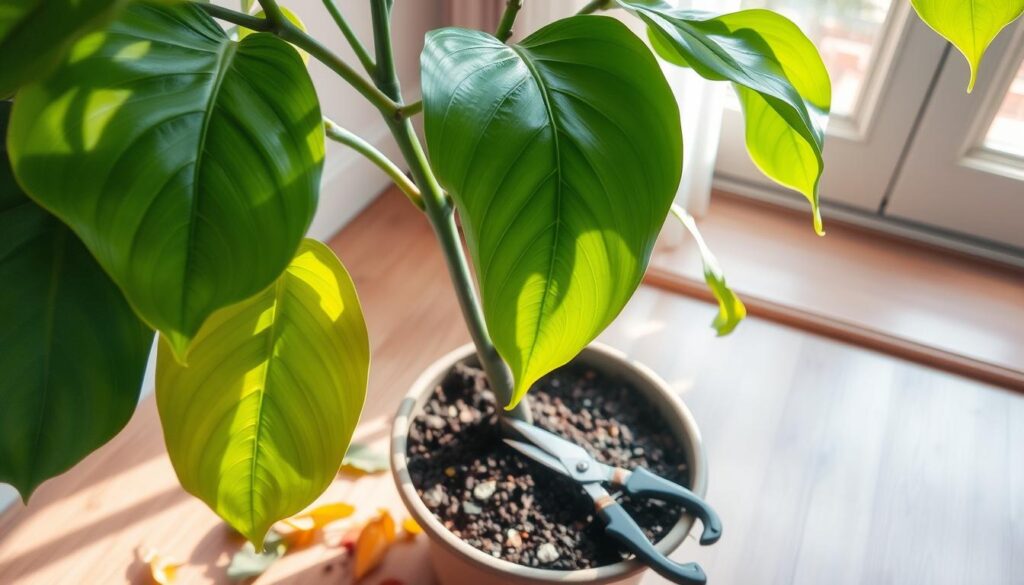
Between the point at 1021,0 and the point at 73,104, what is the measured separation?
23.1 inches

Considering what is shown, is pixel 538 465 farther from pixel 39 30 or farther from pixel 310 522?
pixel 39 30

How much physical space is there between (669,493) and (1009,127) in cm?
102

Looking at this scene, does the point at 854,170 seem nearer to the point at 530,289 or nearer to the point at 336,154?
the point at 336,154

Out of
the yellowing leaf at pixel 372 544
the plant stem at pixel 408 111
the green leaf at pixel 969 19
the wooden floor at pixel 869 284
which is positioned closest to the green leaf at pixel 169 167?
the plant stem at pixel 408 111

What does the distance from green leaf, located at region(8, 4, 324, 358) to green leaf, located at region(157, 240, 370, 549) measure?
0.69 ft

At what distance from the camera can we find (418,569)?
1.06 metres

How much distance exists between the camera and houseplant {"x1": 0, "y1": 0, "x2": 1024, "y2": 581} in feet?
1.43

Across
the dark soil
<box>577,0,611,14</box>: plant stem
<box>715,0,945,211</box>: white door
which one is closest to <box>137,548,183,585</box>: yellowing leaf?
the dark soil

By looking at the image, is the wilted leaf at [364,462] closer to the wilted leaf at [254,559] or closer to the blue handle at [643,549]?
the wilted leaf at [254,559]

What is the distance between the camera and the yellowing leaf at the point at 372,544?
3.43ft

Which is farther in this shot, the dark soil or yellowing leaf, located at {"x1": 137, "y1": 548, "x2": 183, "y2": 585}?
yellowing leaf, located at {"x1": 137, "y1": 548, "x2": 183, "y2": 585}

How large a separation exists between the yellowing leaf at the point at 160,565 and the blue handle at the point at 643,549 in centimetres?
55

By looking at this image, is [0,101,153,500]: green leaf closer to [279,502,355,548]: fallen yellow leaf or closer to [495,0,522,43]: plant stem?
[495,0,522,43]: plant stem

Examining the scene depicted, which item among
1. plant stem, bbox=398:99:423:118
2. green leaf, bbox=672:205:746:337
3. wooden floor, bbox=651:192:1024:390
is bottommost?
wooden floor, bbox=651:192:1024:390
